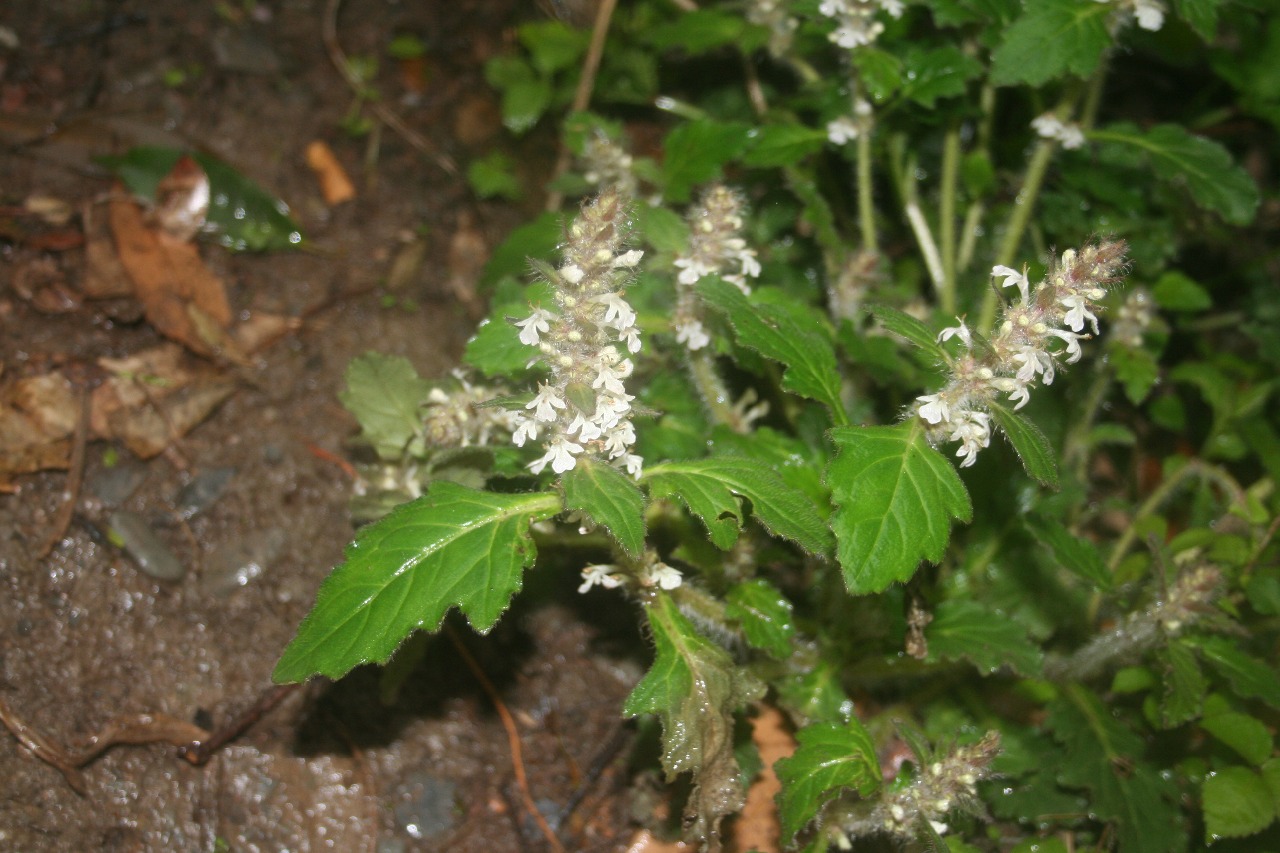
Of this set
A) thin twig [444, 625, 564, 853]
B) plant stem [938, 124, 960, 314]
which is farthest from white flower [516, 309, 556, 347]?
plant stem [938, 124, 960, 314]

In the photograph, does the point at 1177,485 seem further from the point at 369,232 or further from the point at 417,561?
the point at 369,232

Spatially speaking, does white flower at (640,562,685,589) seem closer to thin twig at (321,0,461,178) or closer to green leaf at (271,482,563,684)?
green leaf at (271,482,563,684)

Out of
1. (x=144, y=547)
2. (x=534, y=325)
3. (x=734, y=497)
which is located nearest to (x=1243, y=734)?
(x=734, y=497)

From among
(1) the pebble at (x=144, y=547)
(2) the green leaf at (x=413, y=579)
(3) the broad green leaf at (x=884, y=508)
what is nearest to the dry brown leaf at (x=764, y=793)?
(3) the broad green leaf at (x=884, y=508)

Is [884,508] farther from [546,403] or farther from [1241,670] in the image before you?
[1241,670]

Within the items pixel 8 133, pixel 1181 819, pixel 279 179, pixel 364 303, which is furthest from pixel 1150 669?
pixel 8 133
